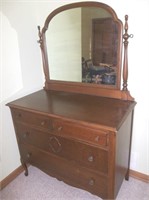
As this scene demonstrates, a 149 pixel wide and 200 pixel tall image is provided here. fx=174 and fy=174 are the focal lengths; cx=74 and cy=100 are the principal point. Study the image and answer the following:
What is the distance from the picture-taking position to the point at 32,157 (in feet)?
A: 5.71

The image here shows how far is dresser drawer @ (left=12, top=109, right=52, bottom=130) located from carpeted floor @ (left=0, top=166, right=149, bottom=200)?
0.72 m

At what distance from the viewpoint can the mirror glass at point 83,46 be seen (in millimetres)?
1494

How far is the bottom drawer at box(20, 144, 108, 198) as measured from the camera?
1.37 m

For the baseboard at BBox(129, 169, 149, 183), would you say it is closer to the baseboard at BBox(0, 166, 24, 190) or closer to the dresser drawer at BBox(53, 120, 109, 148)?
the dresser drawer at BBox(53, 120, 109, 148)

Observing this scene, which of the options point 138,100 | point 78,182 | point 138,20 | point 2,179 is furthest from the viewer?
point 2,179

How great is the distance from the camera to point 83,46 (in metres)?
1.63

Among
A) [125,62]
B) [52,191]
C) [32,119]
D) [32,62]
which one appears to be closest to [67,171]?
[52,191]

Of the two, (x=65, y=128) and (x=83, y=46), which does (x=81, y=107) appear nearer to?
(x=65, y=128)

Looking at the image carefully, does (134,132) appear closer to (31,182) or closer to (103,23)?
(103,23)

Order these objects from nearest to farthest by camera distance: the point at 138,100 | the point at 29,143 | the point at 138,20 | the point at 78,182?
the point at 138,20, the point at 78,182, the point at 138,100, the point at 29,143

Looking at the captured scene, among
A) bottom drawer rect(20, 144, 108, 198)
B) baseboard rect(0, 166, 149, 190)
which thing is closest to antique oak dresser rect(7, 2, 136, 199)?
bottom drawer rect(20, 144, 108, 198)

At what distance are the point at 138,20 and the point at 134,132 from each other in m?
1.01

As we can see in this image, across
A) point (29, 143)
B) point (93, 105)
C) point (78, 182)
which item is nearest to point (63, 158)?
point (78, 182)

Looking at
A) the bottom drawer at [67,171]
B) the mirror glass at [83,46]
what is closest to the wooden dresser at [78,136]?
the bottom drawer at [67,171]
